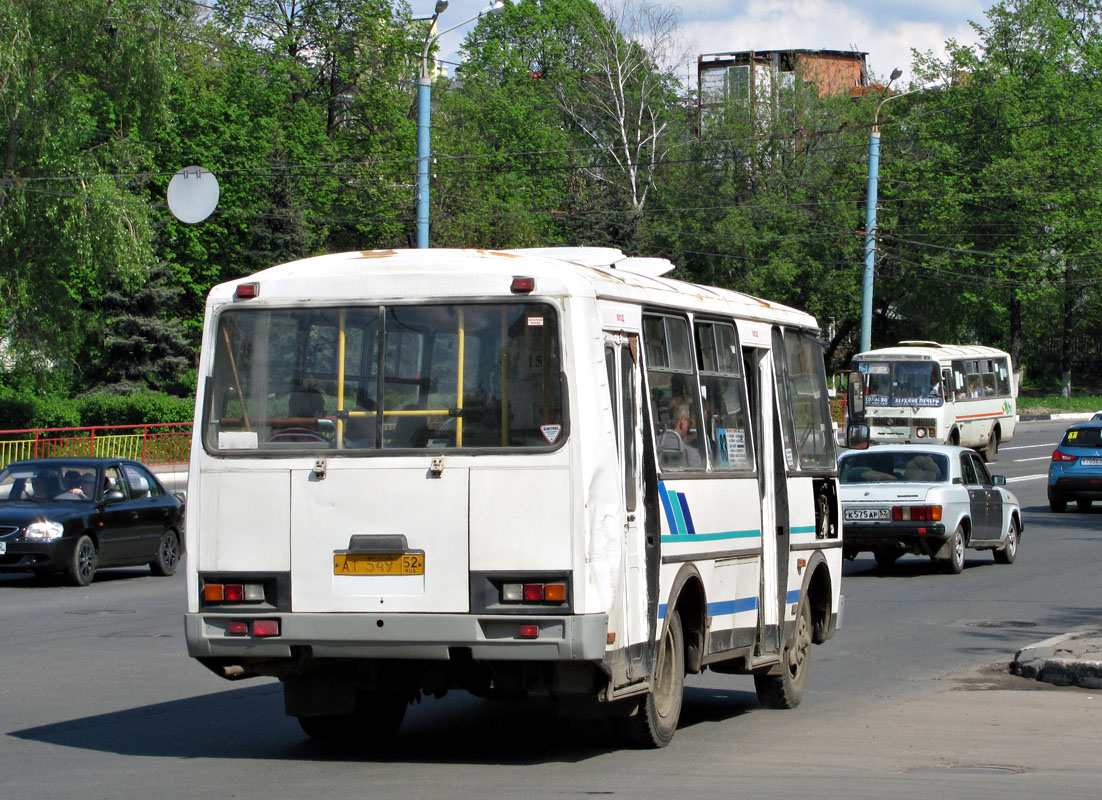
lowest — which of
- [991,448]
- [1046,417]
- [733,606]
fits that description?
[733,606]

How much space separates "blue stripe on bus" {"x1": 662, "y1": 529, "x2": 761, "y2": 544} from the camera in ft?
28.3

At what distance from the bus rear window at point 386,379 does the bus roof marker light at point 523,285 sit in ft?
0.27

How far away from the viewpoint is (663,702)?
8.73m

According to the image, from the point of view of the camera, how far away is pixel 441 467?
25.8ft

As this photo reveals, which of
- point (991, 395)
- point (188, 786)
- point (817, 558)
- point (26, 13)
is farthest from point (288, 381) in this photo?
point (991, 395)

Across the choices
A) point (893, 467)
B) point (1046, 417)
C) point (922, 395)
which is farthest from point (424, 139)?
point (1046, 417)

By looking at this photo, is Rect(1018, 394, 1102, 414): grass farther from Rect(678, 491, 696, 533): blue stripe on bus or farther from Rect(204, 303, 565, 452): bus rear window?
Rect(204, 303, 565, 452): bus rear window

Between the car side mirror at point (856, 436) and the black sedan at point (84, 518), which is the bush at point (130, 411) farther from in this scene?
the car side mirror at point (856, 436)

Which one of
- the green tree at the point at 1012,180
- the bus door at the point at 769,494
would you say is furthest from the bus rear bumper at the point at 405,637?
the green tree at the point at 1012,180

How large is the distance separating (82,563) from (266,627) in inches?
466

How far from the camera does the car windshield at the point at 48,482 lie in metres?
19.5

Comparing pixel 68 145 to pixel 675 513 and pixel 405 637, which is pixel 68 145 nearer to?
pixel 675 513

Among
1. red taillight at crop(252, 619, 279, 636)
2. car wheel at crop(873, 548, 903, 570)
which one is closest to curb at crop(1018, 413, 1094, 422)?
car wheel at crop(873, 548, 903, 570)

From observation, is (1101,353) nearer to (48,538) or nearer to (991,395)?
(991,395)
